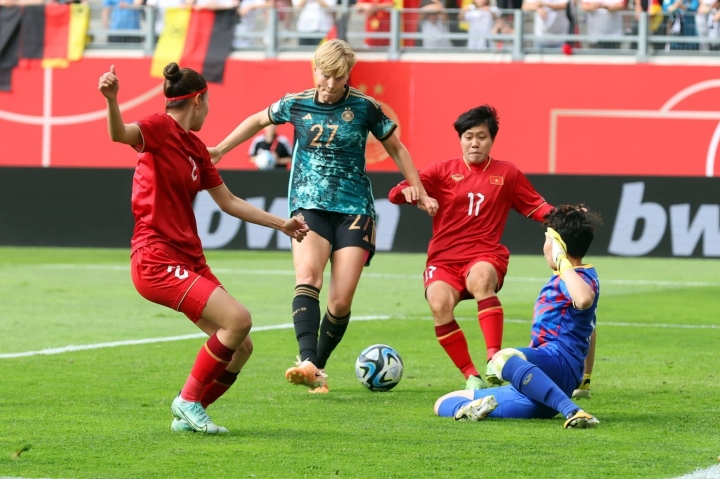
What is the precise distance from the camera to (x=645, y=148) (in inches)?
1017

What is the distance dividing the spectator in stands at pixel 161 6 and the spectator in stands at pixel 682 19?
380 inches

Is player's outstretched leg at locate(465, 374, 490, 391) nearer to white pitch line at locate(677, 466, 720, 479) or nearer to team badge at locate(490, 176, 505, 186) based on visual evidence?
team badge at locate(490, 176, 505, 186)

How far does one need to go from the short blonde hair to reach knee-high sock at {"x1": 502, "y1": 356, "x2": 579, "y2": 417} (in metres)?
2.33

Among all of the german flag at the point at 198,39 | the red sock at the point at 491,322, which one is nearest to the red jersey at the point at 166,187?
the red sock at the point at 491,322

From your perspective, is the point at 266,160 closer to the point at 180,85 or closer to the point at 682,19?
the point at 682,19

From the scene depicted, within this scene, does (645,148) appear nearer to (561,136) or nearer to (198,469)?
(561,136)

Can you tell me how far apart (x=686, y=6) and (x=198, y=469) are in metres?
21.8

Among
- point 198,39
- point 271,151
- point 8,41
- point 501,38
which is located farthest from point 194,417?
point 8,41

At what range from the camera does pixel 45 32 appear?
27344 mm

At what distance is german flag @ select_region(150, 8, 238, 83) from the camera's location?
2653 cm

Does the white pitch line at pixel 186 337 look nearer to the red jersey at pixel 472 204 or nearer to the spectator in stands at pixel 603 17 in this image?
the red jersey at pixel 472 204

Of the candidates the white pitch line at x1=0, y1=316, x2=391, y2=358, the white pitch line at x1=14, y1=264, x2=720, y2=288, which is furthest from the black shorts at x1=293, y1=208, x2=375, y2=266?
the white pitch line at x1=14, y1=264, x2=720, y2=288

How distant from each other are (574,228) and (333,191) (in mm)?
1979

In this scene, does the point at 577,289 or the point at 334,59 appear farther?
the point at 334,59
